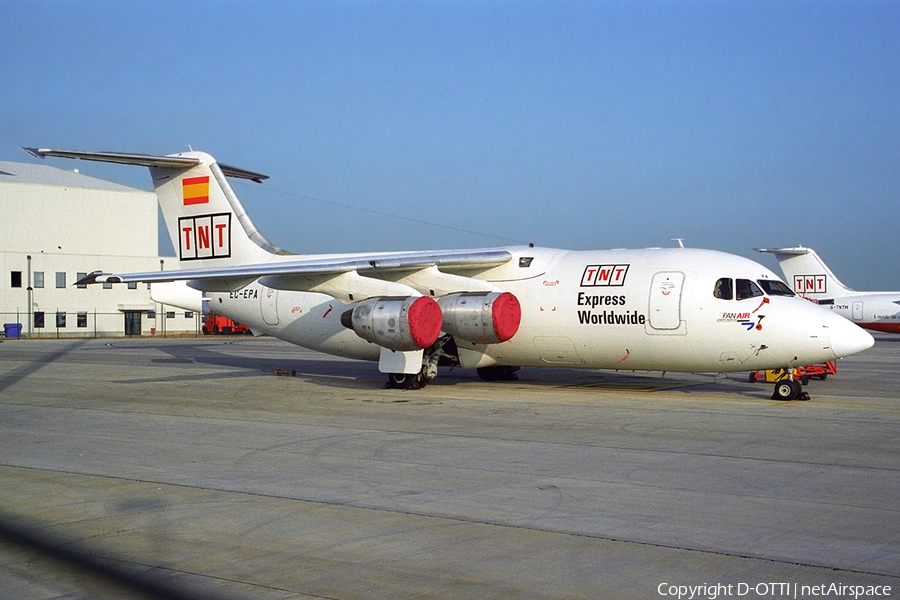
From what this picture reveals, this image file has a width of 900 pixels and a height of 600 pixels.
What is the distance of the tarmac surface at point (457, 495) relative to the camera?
6.40 m

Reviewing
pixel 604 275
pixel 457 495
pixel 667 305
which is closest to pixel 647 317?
pixel 667 305

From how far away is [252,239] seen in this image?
76.1 feet

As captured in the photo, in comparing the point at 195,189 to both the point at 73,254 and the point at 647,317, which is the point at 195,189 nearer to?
the point at 647,317

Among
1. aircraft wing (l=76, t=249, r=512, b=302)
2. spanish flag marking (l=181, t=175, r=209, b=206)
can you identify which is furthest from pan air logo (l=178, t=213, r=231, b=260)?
aircraft wing (l=76, t=249, r=512, b=302)

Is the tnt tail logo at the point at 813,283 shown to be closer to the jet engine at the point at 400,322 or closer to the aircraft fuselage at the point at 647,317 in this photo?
the aircraft fuselage at the point at 647,317

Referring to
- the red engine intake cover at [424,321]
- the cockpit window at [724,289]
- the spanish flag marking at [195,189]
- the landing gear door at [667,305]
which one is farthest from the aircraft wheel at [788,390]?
the spanish flag marking at [195,189]

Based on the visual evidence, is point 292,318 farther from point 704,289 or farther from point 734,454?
point 734,454

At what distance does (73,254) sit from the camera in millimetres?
60844

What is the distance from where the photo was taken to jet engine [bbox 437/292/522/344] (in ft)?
60.3

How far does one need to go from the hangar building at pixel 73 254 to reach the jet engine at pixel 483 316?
4548 cm

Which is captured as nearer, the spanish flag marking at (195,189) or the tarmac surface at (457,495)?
the tarmac surface at (457,495)

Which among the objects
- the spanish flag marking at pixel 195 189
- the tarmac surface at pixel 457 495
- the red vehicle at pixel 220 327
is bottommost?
the tarmac surface at pixel 457 495

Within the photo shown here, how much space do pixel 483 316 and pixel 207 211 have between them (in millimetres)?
9084

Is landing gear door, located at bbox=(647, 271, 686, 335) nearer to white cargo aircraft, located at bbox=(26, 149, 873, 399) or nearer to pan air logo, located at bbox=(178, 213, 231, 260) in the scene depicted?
white cargo aircraft, located at bbox=(26, 149, 873, 399)
